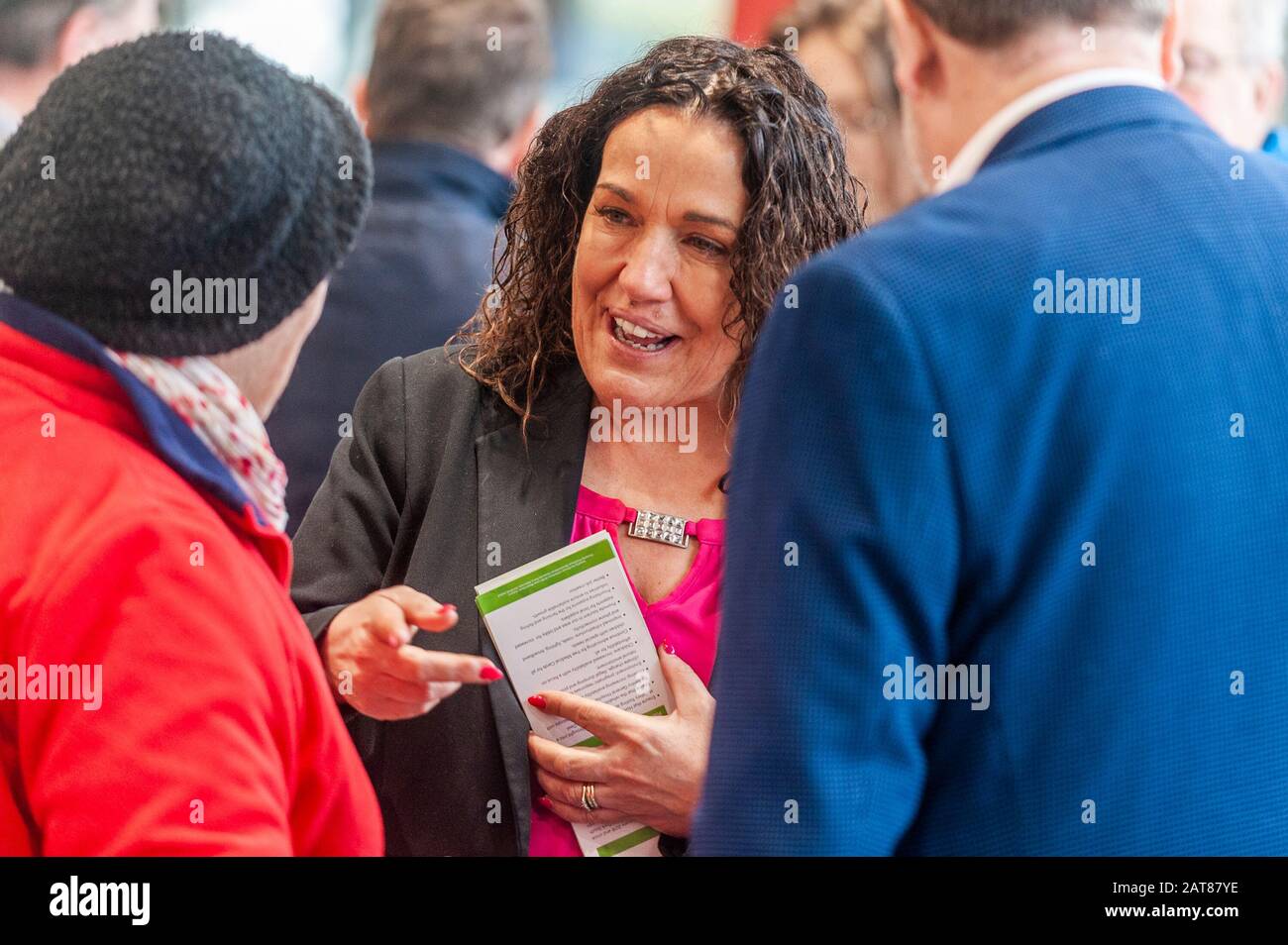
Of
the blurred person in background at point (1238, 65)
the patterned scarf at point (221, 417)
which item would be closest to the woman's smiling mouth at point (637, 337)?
the patterned scarf at point (221, 417)

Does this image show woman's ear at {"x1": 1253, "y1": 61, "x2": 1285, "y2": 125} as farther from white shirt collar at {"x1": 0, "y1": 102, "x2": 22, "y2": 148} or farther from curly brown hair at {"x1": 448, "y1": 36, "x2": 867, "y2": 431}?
white shirt collar at {"x1": 0, "y1": 102, "x2": 22, "y2": 148}

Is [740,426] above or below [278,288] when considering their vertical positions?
below

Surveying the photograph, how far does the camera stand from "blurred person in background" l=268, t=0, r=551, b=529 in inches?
65.0

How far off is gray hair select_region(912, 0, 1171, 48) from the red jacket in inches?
31.5

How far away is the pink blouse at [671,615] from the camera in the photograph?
165cm

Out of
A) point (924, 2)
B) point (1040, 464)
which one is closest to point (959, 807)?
point (1040, 464)

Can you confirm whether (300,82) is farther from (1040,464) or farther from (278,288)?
(1040,464)

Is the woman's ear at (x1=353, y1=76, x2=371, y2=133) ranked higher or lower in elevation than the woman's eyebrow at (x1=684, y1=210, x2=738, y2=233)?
higher

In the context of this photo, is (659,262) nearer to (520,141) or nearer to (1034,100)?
(520,141)

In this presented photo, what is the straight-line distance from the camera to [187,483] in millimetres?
1347

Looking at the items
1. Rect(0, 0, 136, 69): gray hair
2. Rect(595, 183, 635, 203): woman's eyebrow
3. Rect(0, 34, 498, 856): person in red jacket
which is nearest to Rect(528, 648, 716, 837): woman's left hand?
Rect(0, 34, 498, 856): person in red jacket
